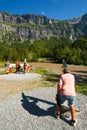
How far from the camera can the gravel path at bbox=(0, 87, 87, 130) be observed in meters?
12.7

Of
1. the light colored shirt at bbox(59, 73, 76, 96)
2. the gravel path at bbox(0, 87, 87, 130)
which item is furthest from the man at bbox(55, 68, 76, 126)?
the gravel path at bbox(0, 87, 87, 130)

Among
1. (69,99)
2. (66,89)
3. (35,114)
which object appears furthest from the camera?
(35,114)

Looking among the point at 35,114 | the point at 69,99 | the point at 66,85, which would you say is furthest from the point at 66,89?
the point at 35,114

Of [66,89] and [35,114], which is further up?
[66,89]

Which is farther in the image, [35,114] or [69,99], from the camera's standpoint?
[35,114]

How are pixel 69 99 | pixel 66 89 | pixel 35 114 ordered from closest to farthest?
pixel 69 99, pixel 66 89, pixel 35 114

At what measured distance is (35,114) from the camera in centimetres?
1470

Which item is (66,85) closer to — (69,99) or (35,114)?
(69,99)

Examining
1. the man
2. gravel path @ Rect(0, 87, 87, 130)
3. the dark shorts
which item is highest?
the man

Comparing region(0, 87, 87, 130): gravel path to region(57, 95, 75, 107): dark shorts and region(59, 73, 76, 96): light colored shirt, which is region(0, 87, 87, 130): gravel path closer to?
region(57, 95, 75, 107): dark shorts

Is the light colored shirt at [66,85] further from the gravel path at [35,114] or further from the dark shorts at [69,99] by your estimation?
the gravel path at [35,114]

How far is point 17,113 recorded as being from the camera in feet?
49.0

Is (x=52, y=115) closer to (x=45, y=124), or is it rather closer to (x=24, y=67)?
(x=45, y=124)

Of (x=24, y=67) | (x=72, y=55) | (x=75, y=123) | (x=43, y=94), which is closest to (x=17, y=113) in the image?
(x=75, y=123)
